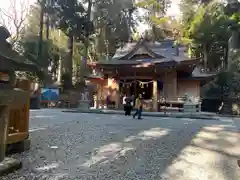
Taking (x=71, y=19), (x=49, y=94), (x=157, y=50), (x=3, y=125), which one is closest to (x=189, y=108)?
(x=157, y=50)

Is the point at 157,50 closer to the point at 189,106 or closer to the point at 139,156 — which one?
the point at 189,106

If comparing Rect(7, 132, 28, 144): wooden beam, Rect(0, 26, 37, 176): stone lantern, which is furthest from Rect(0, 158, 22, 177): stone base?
Rect(7, 132, 28, 144): wooden beam

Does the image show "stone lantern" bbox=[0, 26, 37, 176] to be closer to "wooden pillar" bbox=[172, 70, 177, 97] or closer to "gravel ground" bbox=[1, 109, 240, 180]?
"gravel ground" bbox=[1, 109, 240, 180]

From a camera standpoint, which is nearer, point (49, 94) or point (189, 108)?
point (189, 108)

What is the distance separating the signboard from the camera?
69.9ft

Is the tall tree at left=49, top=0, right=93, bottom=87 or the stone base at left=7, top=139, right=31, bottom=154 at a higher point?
the tall tree at left=49, top=0, right=93, bottom=87

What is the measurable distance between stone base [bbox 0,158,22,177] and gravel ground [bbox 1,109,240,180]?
0.09 m

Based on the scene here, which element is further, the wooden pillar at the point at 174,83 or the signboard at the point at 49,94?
the signboard at the point at 49,94

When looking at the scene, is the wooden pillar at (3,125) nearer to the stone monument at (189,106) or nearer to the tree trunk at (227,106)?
the stone monument at (189,106)

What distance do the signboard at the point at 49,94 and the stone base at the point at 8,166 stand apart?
17.5m

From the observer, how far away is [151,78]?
63.1 ft

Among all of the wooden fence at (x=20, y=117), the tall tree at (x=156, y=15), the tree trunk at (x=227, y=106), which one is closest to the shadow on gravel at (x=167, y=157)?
the wooden fence at (x=20, y=117)

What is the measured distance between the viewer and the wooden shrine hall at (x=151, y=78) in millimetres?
18172

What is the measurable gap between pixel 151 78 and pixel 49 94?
8272mm
